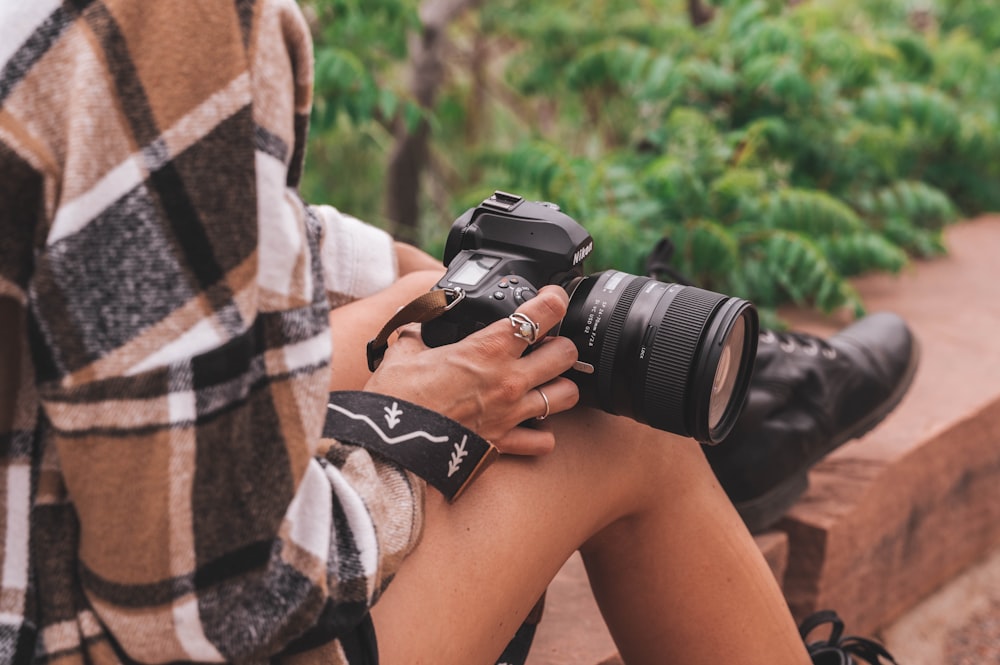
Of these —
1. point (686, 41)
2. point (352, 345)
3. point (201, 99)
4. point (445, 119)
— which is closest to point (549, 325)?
point (352, 345)

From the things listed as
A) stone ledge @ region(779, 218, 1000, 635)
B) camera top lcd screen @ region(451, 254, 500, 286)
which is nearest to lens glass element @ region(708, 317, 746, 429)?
camera top lcd screen @ region(451, 254, 500, 286)

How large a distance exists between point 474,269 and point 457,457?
208 mm

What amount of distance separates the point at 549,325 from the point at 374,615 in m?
0.30

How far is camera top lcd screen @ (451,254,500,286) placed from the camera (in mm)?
931

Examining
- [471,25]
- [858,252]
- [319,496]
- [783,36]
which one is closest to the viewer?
[319,496]

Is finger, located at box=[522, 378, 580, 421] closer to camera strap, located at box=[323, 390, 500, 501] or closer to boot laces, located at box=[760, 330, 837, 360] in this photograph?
camera strap, located at box=[323, 390, 500, 501]

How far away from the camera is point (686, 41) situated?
264 centimetres

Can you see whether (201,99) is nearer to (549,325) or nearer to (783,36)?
(549,325)

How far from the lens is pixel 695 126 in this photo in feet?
7.38

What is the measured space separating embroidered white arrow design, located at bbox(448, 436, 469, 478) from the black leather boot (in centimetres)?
60

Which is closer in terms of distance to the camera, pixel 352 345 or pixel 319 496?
pixel 319 496

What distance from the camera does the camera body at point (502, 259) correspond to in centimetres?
91

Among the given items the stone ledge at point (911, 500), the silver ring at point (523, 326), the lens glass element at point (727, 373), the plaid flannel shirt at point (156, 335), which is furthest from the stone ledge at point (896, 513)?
the plaid flannel shirt at point (156, 335)

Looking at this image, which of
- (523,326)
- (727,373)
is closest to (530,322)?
(523,326)
